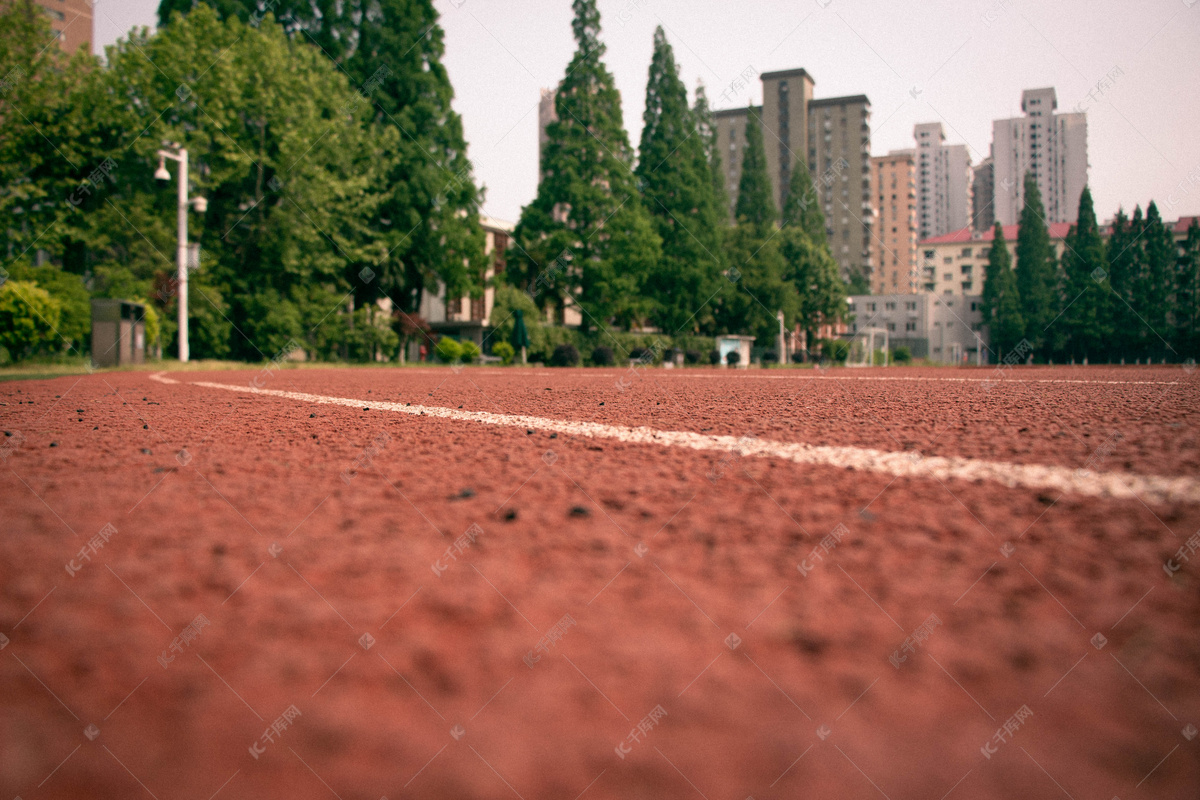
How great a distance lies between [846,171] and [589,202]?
78.5m

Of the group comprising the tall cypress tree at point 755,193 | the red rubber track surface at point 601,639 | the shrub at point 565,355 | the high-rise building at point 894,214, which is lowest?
the red rubber track surface at point 601,639

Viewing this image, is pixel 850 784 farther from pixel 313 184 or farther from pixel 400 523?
pixel 313 184

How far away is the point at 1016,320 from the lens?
54281 mm

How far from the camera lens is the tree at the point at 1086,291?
50.0 m

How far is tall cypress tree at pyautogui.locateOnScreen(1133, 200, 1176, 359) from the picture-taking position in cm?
4862

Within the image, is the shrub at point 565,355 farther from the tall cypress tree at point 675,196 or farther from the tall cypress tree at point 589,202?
the tall cypress tree at point 675,196

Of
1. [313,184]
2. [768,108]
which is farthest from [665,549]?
[768,108]

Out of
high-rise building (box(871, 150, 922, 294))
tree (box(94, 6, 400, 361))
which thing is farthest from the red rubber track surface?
high-rise building (box(871, 150, 922, 294))

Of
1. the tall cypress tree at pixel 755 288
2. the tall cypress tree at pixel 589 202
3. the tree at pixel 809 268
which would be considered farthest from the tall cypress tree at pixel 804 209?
the tall cypress tree at pixel 589 202

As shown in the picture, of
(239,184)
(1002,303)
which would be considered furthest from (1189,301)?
(239,184)

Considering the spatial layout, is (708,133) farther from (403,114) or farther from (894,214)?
(894,214)

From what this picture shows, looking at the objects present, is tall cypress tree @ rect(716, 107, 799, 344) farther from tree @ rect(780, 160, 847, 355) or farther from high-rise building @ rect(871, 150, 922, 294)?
high-rise building @ rect(871, 150, 922, 294)

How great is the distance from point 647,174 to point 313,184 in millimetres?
17565

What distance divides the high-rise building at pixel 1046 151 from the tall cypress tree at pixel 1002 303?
60245mm
